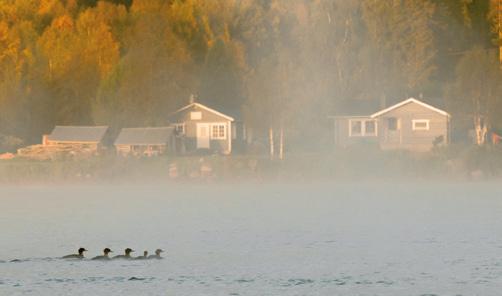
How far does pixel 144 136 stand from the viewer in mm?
94188

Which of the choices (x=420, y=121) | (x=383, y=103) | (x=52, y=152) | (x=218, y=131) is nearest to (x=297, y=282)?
(x=52, y=152)

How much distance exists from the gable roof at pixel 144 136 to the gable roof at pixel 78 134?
1.81 m

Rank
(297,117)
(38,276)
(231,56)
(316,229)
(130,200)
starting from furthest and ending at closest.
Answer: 1. (231,56)
2. (297,117)
3. (130,200)
4. (316,229)
5. (38,276)

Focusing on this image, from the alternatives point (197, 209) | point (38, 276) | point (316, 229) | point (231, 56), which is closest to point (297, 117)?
point (231, 56)

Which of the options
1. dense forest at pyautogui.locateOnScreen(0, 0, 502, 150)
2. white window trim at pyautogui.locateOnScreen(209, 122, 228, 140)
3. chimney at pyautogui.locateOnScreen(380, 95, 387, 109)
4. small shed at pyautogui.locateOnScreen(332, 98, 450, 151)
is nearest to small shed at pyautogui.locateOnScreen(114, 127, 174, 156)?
dense forest at pyautogui.locateOnScreen(0, 0, 502, 150)

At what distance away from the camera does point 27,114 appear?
3915 inches

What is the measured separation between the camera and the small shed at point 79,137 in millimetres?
95062

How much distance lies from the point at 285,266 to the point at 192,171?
46.3m

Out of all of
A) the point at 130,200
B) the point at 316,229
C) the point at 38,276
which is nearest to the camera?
the point at 38,276

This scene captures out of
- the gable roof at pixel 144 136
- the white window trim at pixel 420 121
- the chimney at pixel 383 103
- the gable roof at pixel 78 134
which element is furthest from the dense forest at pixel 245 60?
the gable roof at pixel 144 136

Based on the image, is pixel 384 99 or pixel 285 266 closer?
pixel 285 266

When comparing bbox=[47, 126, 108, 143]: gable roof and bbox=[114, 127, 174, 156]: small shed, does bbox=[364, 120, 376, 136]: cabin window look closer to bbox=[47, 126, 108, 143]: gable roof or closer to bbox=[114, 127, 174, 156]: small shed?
bbox=[114, 127, 174, 156]: small shed

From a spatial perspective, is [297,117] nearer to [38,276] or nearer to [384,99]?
[384,99]

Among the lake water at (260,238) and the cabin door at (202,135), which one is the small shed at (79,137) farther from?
the lake water at (260,238)
